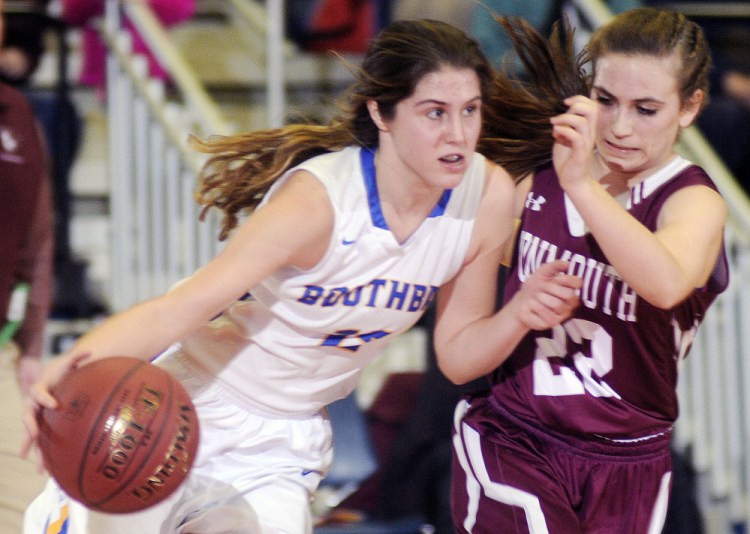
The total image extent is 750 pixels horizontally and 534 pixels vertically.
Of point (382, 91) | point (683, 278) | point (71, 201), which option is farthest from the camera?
point (71, 201)

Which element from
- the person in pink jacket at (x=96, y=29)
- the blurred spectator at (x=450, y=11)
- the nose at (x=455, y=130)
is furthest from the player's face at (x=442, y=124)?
the person in pink jacket at (x=96, y=29)

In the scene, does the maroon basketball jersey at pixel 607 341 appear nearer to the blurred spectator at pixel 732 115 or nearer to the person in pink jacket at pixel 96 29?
the blurred spectator at pixel 732 115

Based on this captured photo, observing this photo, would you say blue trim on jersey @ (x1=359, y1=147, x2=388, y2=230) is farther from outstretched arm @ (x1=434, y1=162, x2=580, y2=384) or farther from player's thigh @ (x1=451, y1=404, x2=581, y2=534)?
player's thigh @ (x1=451, y1=404, x2=581, y2=534)

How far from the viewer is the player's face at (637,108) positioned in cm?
271

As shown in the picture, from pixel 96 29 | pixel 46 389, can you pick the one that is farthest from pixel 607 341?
pixel 96 29

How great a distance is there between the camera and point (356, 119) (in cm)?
292

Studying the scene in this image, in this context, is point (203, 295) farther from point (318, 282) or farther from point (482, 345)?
point (482, 345)

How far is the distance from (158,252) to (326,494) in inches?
53.7

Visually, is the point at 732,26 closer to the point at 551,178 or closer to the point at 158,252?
the point at 158,252

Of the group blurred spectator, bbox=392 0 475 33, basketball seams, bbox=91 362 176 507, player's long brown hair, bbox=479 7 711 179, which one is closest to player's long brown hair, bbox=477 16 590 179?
player's long brown hair, bbox=479 7 711 179

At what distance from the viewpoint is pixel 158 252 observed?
205 inches

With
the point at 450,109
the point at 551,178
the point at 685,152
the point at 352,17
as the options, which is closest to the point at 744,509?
the point at 685,152

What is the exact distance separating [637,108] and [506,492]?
3.08 feet

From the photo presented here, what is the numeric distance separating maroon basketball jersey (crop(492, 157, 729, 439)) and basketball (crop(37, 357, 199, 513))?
893 millimetres
